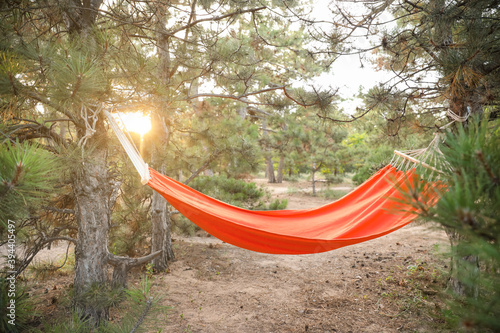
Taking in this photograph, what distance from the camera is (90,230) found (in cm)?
159

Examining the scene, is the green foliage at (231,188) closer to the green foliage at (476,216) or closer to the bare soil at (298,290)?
the bare soil at (298,290)

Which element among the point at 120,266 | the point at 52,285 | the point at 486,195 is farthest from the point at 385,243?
the point at 52,285

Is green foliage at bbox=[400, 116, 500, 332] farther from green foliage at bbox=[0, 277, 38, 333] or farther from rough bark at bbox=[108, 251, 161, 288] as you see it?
rough bark at bbox=[108, 251, 161, 288]

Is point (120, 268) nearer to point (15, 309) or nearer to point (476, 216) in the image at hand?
point (15, 309)

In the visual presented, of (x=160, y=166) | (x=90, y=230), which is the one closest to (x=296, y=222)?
(x=90, y=230)

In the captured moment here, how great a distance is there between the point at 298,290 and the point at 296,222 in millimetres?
727

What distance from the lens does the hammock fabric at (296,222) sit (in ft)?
4.84

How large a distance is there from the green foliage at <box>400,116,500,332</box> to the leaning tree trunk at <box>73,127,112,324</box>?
5.22ft

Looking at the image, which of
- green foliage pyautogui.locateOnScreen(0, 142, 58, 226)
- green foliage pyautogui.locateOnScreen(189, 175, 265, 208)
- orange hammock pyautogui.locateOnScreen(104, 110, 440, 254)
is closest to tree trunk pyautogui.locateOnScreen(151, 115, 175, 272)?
orange hammock pyautogui.locateOnScreen(104, 110, 440, 254)

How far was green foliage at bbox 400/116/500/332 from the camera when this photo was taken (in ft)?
1.54

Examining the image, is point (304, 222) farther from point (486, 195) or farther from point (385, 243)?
point (385, 243)

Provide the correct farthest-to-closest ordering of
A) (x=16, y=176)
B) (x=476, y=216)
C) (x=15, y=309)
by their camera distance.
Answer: (x=15, y=309)
(x=16, y=176)
(x=476, y=216)

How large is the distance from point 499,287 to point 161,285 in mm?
2348

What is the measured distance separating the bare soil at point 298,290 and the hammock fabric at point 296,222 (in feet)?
1.21
